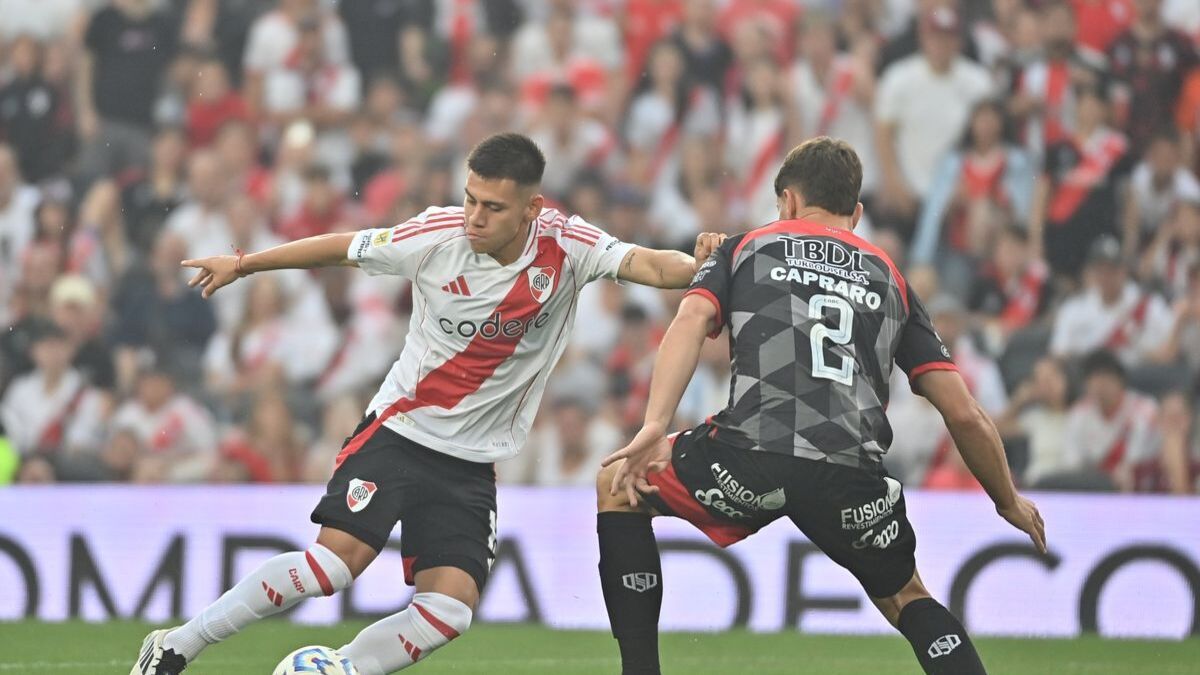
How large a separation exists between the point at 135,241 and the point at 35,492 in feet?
10.7

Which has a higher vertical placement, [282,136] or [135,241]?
[282,136]

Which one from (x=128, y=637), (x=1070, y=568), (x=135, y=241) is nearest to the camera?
(x=128, y=637)

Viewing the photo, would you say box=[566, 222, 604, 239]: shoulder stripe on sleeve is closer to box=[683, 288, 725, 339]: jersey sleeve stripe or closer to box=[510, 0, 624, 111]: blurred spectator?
box=[683, 288, 725, 339]: jersey sleeve stripe

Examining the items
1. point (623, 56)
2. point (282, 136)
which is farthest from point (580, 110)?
point (282, 136)

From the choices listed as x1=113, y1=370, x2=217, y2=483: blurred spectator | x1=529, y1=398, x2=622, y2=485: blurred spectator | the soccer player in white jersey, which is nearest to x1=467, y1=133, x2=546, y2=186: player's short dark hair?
the soccer player in white jersey

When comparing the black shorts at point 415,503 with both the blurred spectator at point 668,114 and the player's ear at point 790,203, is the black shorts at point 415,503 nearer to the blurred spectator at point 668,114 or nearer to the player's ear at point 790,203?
the player's ear at point 790,203

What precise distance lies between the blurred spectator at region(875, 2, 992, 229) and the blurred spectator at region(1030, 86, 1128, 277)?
76cm

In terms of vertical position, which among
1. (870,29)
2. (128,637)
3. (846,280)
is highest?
(870,29)

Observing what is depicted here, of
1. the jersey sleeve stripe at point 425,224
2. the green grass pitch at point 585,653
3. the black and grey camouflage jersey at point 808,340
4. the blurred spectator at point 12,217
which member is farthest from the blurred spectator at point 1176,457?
the blurred spectator at point 12,217

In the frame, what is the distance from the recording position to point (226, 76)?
48.2 ft

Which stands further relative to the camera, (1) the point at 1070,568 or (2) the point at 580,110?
(2) the point at 580,110

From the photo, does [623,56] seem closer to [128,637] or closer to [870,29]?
[870,29]

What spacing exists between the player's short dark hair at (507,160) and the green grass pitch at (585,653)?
292cm

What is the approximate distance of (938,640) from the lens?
5.88m
